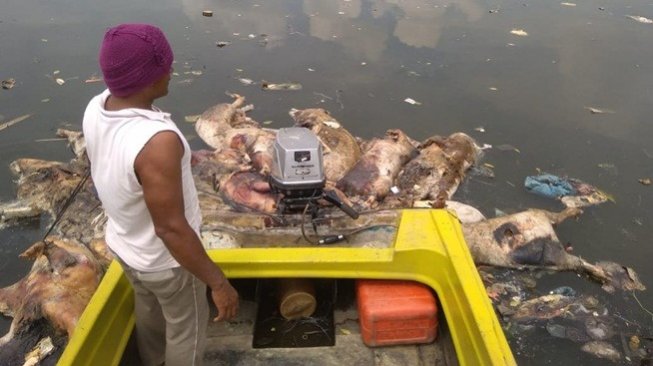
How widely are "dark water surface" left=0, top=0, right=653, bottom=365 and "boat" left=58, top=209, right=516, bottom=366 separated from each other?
1.60 metres

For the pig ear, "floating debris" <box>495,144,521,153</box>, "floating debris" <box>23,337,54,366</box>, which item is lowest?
"floating debris" <box>495,144,521,153</box>

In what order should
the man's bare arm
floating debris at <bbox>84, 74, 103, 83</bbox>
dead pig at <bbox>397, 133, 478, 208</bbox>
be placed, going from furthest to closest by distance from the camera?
floating debris at <bbox>84, 74, 103, 83</bbox> < dead pig at <bbox>397, 133, 478, 208</bbox> < the man's bare arm

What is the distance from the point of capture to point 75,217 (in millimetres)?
4941

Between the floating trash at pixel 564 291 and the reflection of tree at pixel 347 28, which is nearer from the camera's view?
the floating trash at pixel 564 291

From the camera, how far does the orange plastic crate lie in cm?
295

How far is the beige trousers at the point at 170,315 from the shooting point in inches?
91.7

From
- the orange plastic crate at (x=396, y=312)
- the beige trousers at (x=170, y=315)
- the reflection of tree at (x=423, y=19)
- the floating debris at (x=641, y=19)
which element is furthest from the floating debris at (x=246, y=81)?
the floating debris at (x=641, y=19)

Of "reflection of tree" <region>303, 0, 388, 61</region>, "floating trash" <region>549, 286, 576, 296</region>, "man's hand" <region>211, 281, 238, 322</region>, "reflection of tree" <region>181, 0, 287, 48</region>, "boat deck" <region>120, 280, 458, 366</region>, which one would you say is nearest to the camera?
"man's hand" <region>211, 281, 238, 322</region>

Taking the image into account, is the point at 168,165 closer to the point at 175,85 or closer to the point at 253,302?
the point at 253,302

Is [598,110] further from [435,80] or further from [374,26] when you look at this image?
[374,26]

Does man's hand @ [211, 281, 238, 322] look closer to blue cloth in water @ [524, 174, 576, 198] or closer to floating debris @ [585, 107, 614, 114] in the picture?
blue cloth in water @ [524, 174, 576, 198]

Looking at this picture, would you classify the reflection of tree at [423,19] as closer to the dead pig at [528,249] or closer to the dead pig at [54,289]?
the dead pig at [528,249]

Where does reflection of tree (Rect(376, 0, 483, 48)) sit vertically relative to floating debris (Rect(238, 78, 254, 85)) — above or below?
above

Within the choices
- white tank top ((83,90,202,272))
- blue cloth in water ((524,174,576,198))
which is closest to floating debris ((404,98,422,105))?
blue cloth in water ((524,174,576,198))
